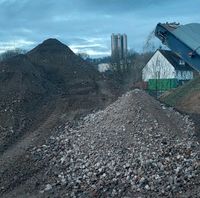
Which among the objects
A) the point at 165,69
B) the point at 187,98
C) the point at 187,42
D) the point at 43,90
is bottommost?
the point at 187,98

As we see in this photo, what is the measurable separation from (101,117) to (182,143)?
2369 mm

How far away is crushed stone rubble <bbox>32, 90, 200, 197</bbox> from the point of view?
315 inches

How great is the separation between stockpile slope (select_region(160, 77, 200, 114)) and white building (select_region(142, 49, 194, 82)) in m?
12.8

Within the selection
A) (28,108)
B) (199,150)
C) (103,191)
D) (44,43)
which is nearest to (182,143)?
(199,150)

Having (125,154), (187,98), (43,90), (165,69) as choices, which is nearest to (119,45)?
(165,69)

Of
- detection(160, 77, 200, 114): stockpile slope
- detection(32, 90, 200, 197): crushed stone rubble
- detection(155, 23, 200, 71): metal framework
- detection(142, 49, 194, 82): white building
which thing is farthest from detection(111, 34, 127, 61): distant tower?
detection(155, 23, 200, 71): metal framework

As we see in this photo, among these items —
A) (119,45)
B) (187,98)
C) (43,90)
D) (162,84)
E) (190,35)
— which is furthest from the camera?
(119,45)

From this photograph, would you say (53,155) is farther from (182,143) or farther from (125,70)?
(125,70)

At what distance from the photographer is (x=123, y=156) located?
887 cm

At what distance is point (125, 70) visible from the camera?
32312 mm

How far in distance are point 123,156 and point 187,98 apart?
12.0 metres

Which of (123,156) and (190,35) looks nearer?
(190,35)

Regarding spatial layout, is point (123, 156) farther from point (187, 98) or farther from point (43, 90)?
point (187, 98)

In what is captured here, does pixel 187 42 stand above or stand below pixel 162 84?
above
